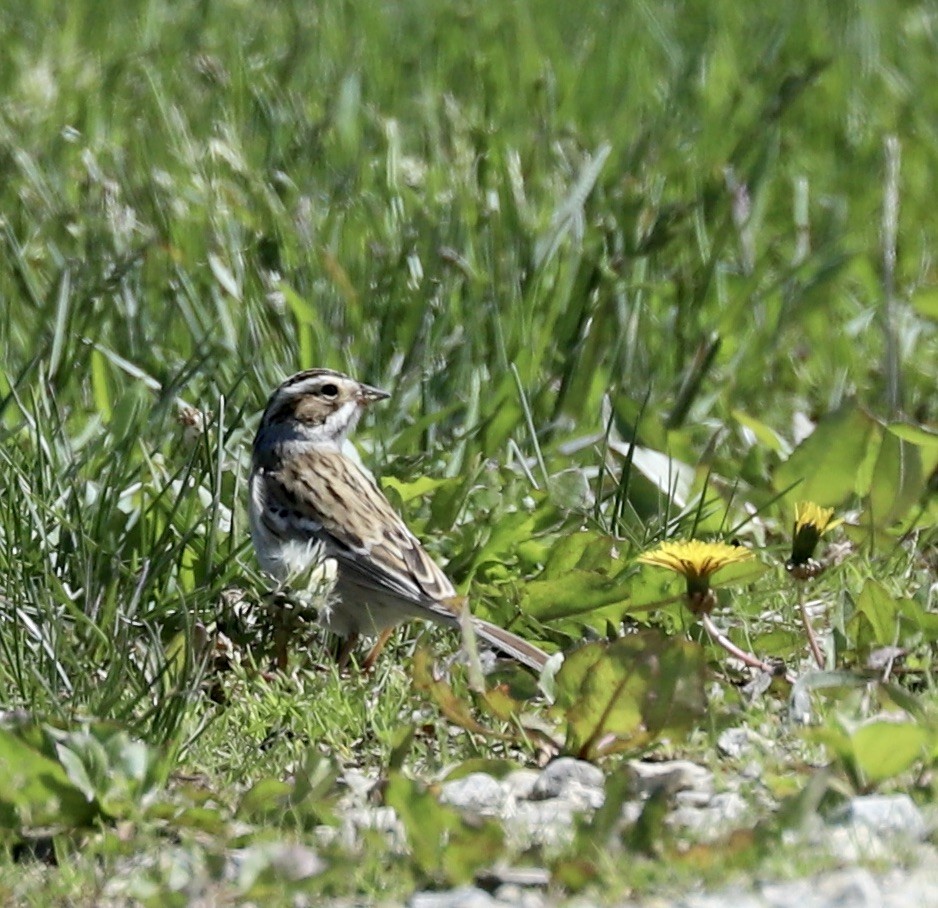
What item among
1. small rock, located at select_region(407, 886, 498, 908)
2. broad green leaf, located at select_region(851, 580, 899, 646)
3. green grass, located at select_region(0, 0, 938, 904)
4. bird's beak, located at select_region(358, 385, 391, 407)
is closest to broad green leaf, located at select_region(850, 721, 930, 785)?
green grass, located at select_region(0, 0, 938, 904)

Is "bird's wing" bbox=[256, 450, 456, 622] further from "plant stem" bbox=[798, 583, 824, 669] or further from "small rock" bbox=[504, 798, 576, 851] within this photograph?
"small rock" bbox=[504, 798, 576, 851]

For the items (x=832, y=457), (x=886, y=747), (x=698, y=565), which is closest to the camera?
(x=886, y=747)

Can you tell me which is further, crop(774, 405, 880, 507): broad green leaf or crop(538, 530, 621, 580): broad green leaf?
crop(774, 405, 880, 507): broad green leaf

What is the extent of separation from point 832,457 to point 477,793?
209 centimetres

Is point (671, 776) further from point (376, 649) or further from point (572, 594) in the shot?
point (376, 649)

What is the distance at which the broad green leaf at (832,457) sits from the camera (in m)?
5.50

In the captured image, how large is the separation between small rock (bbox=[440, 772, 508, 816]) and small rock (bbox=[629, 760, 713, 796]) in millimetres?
258

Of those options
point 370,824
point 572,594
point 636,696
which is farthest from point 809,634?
point 370,824

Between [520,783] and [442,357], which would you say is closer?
[520,783]

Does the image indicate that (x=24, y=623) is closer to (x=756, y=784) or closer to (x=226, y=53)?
(x=756, y=784)

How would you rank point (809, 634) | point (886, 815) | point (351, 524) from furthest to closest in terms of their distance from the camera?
point (351, 524)
point (809, 634)
point (886, 815)

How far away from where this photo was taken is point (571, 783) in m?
3.88

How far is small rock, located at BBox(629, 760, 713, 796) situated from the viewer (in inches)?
143

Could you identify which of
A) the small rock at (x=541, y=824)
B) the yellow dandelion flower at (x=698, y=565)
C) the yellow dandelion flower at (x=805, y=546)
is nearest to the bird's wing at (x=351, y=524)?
the yellow dandelion flower at (x=698, y=565)
